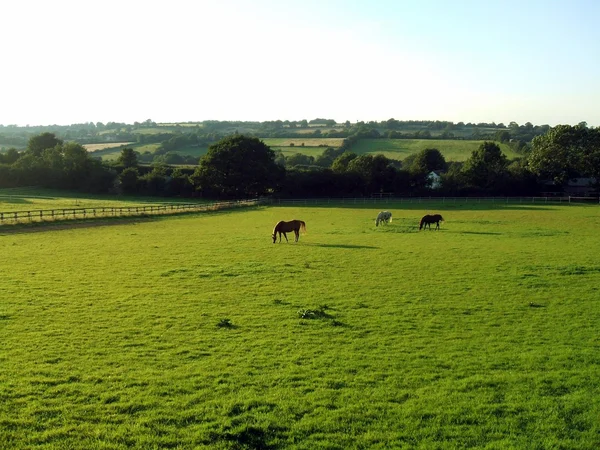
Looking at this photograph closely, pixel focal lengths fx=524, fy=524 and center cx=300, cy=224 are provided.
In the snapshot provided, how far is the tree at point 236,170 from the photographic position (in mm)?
71562

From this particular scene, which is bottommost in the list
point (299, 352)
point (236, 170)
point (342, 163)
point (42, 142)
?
point (299, 352)

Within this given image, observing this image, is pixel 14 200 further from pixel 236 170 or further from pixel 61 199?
pixel 236 170

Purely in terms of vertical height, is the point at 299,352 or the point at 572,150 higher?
the point at 572,150

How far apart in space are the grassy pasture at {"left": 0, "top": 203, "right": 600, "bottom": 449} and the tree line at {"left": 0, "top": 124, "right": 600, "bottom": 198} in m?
50.4

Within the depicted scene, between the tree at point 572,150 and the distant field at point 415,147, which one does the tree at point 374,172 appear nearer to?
the tree at point 572,150

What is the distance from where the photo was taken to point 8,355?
1041 centimetres

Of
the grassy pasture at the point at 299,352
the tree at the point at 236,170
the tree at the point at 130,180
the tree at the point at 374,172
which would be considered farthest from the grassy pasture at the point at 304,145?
the grassy pasture at the point at 299,352

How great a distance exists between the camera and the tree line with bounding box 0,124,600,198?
71.0 meters

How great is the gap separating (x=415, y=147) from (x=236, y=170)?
76.9 meters

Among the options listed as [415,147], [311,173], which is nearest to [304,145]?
[415,147]

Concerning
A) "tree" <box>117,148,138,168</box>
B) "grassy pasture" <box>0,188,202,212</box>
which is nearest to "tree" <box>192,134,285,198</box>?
"grassy pasture" <box>0,188,202,212</box>

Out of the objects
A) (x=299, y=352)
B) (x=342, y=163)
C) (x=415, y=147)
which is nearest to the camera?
(x=299, y=352)

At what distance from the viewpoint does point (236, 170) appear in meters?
71.6

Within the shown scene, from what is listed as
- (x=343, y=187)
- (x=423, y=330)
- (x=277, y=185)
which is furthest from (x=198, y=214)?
(x=423, y=330)
